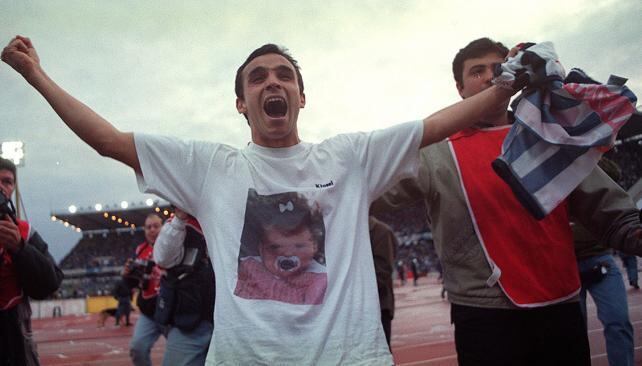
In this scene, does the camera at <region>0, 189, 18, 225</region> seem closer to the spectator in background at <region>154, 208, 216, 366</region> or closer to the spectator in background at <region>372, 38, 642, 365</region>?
the spectator in background at <region>154, 208, 216, 366</region>

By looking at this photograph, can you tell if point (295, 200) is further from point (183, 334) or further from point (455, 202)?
point (183, 334)

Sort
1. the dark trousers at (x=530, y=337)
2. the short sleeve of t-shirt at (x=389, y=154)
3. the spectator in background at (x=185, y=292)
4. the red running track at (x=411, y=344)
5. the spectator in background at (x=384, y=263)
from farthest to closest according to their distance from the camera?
the red running track at (x=411, y=344)
the spectator in background at (x=384, y=263)
the spectator in background at (x=185, y=292)
the dark trousers at (x=530, y=337)
the short sleeve of t-shirt at (x=389, y=154)

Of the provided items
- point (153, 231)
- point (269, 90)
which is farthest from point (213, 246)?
point (153, 231)

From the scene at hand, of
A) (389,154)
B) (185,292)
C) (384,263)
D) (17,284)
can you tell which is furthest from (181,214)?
(389,154)

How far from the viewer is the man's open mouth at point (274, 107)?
6.68 feet

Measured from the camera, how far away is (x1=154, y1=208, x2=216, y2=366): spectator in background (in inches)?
150

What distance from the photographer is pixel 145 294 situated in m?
5.28

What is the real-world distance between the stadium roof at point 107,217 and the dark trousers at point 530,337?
44741 mm

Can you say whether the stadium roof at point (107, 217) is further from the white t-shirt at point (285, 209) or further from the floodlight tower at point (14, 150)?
the white t-shirt at point (285, 209)

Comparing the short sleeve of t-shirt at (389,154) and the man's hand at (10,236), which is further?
the man's hand at (10,236)

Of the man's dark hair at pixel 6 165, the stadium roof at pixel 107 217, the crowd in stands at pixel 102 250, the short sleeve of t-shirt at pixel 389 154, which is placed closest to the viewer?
the short sleeve of t-shirt at pixel 389 154

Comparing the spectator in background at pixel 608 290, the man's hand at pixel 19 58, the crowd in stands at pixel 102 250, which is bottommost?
the spectator in background at pixel 608 290

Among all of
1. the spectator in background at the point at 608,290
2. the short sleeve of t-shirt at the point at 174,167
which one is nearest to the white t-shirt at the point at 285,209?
the short sleeve of t-shirt at the point at 174,167

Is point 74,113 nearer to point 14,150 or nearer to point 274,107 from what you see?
point 274,107
